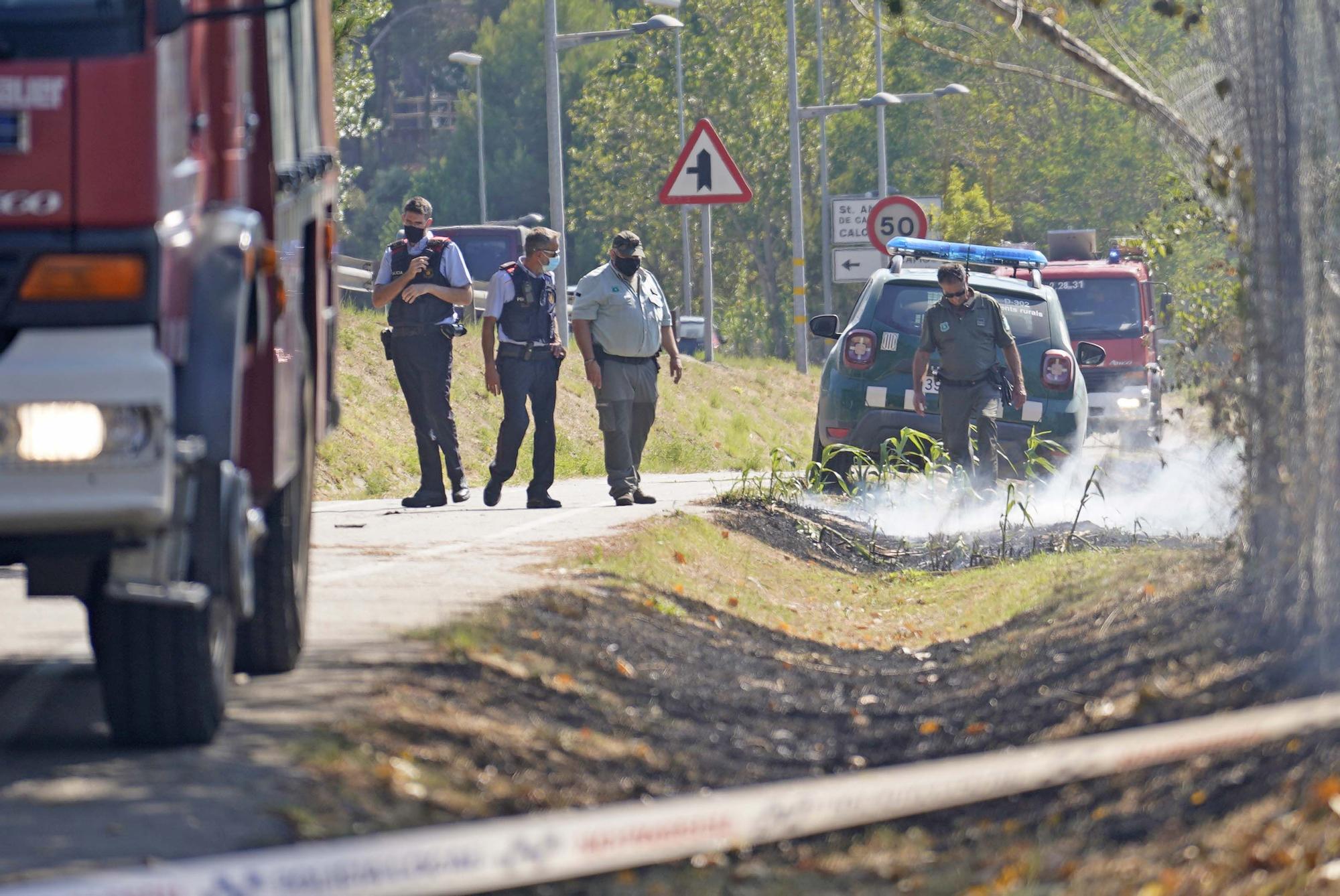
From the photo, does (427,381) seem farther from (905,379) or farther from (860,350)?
(905,379)

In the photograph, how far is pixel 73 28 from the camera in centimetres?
477

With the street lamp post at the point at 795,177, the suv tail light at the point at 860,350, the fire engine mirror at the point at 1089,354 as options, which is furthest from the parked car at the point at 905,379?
the street lamp post at the point at 795,177

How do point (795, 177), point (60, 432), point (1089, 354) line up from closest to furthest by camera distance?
point (60, 432) < point (1089, 354) < point (795, 177)

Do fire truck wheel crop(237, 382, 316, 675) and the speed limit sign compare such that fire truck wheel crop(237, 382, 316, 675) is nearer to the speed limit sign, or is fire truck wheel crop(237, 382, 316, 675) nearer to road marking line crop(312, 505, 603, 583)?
road marking line crop(312, 505, 603, 583)

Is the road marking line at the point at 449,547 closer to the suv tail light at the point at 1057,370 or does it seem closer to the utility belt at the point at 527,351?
the utility belt at the point at 527,351

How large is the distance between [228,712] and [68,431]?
177 centimetres

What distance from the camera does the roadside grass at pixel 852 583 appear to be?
32.0 ft

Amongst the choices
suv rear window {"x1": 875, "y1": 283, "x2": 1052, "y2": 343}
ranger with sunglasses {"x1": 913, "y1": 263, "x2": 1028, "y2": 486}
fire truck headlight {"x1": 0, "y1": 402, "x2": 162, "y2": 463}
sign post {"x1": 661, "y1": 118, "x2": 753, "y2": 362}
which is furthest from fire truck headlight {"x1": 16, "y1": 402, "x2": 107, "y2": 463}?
sign post {"x1": 661, "y1": 118, "x2": 753, "y2": 362}

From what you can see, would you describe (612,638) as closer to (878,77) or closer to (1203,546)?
(1203,546)

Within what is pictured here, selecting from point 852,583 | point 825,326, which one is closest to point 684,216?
point 825,326

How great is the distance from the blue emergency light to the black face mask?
130 inches

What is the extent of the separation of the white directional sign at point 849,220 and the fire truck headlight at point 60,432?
74.7ft

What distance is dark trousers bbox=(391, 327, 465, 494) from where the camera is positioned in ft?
43.2

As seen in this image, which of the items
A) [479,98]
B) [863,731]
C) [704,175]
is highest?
[479,98]
